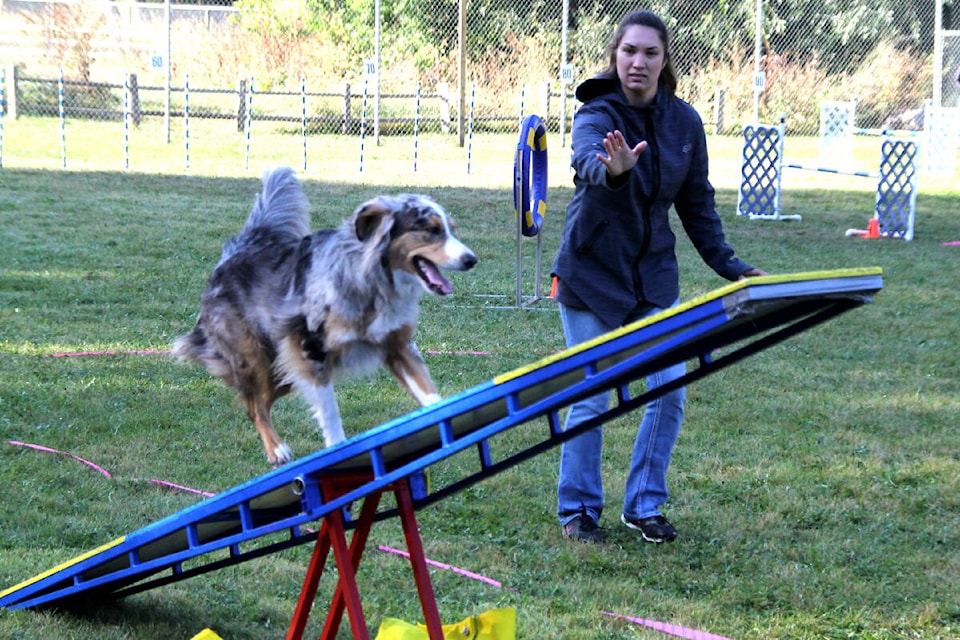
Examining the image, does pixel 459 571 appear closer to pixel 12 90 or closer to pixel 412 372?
pixel 412 372

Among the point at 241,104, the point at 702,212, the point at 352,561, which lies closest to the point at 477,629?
the point at 352,561

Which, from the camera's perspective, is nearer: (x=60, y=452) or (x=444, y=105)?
(x=60, y=452)

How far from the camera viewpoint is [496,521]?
15.8 ft

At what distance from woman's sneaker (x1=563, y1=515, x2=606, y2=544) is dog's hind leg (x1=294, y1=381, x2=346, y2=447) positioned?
1.06m

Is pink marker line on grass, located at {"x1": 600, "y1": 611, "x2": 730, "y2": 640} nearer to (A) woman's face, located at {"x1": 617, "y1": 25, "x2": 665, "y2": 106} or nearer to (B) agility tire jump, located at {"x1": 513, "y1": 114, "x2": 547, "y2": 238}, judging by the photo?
(A) woman's face, located at {"x1": 617, "y1": 25, "x2": 665, "y2": 106}

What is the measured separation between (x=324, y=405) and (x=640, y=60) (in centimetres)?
194

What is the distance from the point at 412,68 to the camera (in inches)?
941

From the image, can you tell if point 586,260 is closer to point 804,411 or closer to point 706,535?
point 706,535

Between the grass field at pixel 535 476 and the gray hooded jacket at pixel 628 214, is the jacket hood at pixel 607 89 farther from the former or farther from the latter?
the grass field at pixel 535 476

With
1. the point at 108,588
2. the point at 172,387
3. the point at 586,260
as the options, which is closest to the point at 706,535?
the point at 586,260

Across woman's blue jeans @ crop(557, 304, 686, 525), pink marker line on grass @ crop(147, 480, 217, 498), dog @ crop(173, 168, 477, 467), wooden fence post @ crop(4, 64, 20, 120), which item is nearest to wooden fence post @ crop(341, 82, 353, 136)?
wooden fence post @ crop(4, 64, 20, 120)

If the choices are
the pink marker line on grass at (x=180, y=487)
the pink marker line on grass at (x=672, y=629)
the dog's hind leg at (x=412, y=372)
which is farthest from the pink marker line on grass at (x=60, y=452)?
the pink marker line on grass at (x=672, y=629)

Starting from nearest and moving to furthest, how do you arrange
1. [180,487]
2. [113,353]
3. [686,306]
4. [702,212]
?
[686,306] < [702,212] < [180,487] < [113,353]

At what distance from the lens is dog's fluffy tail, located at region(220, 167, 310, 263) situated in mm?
5324
